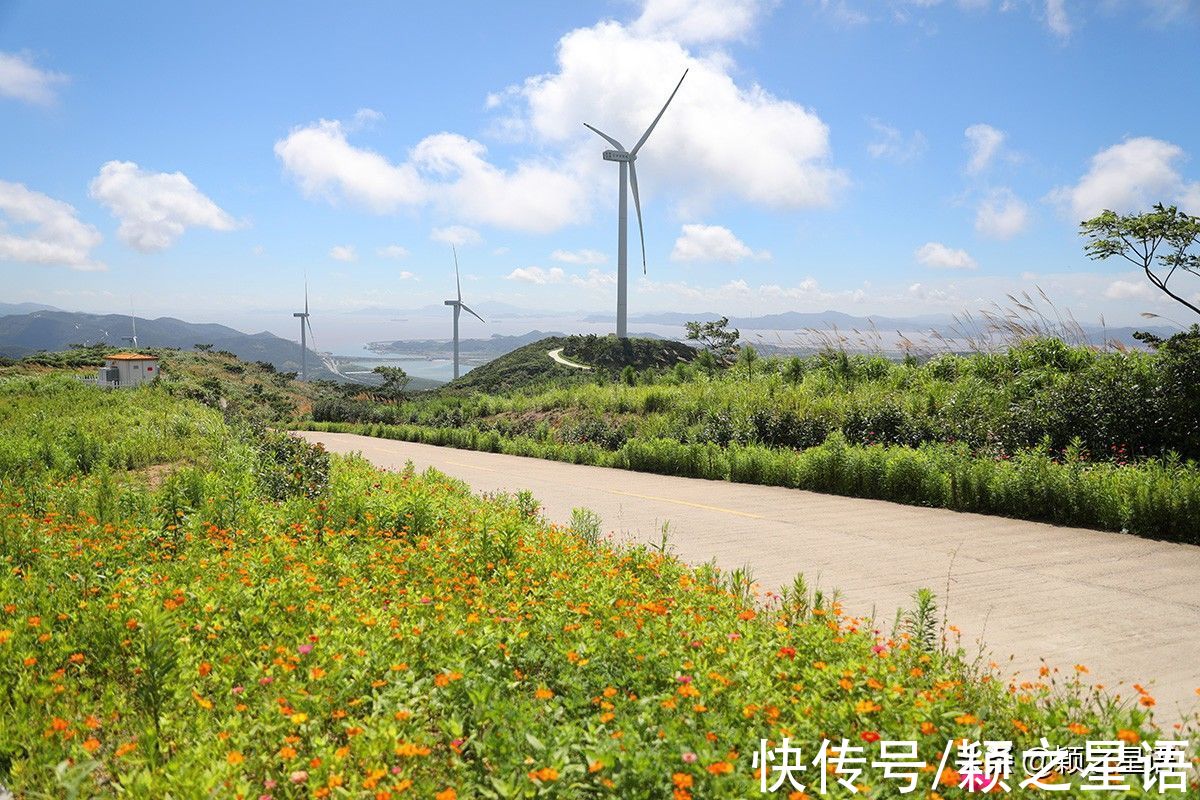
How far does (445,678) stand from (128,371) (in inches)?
1836

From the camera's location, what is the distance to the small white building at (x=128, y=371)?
42.7 metres

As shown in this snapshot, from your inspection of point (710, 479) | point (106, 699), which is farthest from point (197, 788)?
point (710, 479)

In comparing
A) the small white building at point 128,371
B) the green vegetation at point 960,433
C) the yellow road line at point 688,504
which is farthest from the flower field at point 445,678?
the small white building at point 128,371

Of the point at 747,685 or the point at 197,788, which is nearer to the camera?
the point at 197,788

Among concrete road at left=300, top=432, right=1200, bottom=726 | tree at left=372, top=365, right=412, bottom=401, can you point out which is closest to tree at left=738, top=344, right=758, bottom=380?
concrete road at left=300, top=432, right=1200, bottom=726

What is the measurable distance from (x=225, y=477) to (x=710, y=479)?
7793 millimetres

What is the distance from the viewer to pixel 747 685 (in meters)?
4.14

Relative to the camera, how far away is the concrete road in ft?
17.0

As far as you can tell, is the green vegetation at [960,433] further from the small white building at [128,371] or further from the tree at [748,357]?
the small white building at [128,371]

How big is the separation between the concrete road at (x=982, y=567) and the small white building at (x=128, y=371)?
39046 millimetres

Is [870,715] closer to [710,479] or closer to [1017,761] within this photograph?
[1017,761]

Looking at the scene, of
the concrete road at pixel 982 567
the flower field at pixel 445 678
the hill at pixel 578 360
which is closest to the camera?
the flower field at pixel 445 678

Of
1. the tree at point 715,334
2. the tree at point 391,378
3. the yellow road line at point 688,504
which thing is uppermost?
the tree at point 715,334

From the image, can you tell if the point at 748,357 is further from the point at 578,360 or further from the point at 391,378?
the point at 578,360
